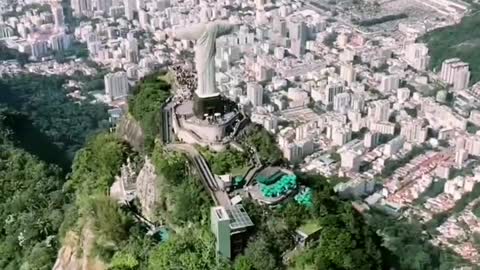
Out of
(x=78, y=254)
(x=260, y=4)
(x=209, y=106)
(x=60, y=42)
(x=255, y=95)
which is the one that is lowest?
(x=255, y=95)

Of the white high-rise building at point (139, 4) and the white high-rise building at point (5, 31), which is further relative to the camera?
the white high-rise building at point (139, 4)

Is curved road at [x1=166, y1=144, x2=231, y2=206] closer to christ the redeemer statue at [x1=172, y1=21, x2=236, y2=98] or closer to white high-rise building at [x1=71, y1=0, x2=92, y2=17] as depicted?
christ the redeemer statue at [x1=172, y1=21, x2=236, y2=98]

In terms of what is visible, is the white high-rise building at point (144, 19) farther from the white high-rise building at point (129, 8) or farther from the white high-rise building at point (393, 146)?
the white high-rise building at point (393, 146)

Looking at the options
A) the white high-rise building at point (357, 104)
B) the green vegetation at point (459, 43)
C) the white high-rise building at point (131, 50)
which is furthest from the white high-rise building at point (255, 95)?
the green vegetation at point (459, 43)

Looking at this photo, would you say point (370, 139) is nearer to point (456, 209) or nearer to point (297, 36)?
point (456, 209)

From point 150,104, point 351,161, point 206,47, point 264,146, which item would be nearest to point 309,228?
point 264,146

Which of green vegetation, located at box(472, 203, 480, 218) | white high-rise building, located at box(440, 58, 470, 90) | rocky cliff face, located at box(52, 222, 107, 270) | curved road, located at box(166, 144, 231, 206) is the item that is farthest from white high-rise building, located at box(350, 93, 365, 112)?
rocky cliff face, located at box(52, 222, 107, 270)
